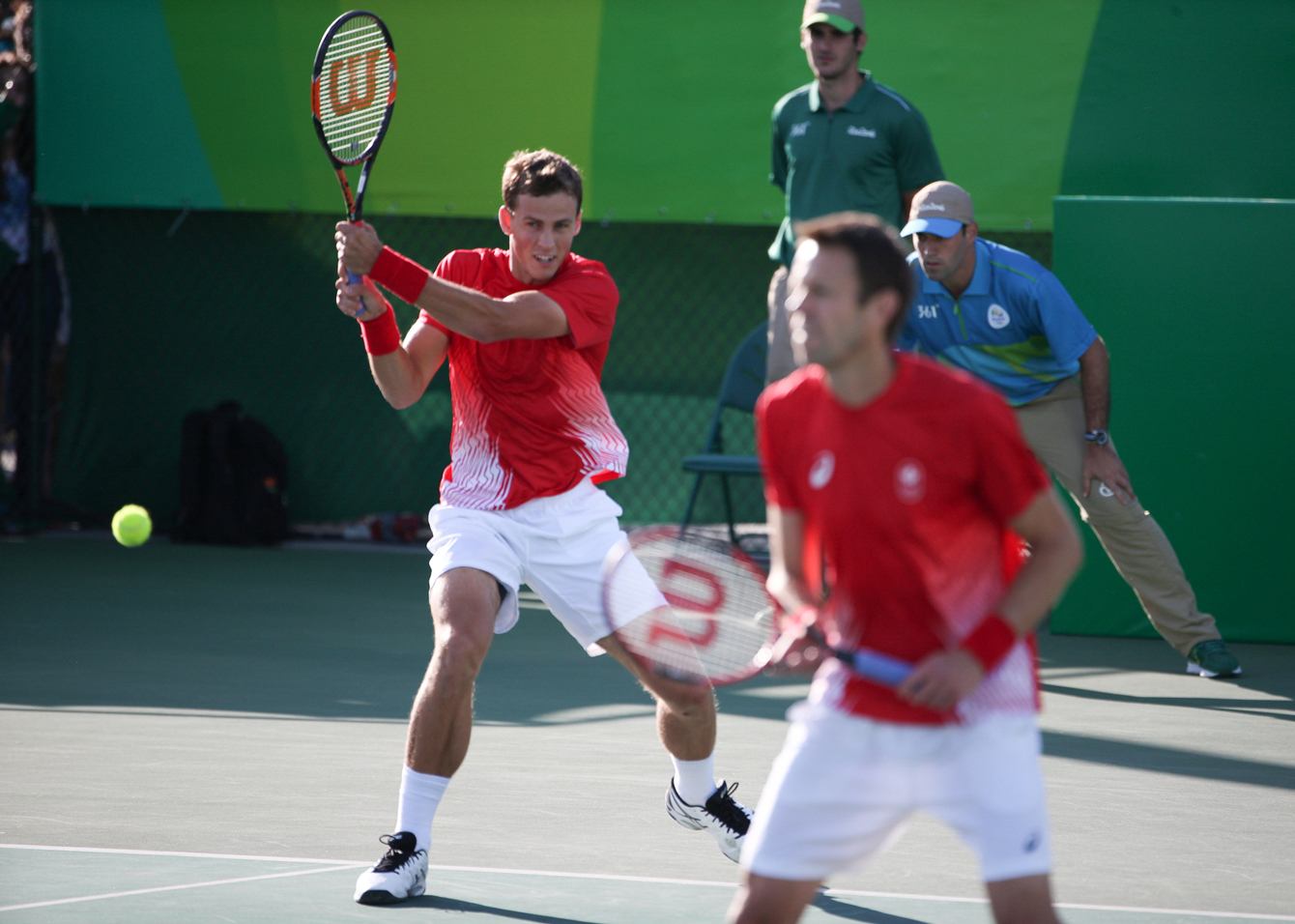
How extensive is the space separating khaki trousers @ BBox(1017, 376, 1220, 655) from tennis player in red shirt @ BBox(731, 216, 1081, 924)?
3.48 meters

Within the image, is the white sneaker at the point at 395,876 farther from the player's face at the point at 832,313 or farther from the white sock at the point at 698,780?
the player's face at the point at 832,313

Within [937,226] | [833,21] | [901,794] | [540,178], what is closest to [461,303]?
[540,178]

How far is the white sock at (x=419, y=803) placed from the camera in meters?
3.39

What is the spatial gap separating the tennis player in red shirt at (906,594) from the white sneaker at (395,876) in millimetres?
1144

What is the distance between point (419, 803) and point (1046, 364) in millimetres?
3110

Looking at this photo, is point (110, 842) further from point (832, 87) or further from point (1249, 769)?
point (832, 87)

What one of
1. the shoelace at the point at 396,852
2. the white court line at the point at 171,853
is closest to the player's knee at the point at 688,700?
the shoelace at the point at 396,852

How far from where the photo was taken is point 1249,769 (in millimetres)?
4609

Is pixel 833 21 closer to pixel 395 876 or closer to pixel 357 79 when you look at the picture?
pixel 357 79

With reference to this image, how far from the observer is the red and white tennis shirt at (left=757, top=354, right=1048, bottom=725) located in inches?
89.8

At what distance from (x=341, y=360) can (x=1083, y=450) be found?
15.3 ft

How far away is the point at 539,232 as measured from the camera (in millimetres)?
3705

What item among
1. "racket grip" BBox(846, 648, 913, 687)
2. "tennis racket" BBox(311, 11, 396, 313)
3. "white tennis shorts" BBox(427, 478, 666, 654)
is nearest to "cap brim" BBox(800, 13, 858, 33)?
"tennis racket" BBox(311, 11, 396, 313)

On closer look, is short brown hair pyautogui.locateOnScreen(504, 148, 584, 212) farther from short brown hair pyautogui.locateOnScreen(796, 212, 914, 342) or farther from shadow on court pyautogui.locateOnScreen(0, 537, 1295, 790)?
shadow on court pyautogui.locateOnScreen(0, 537, 1295, 790)
